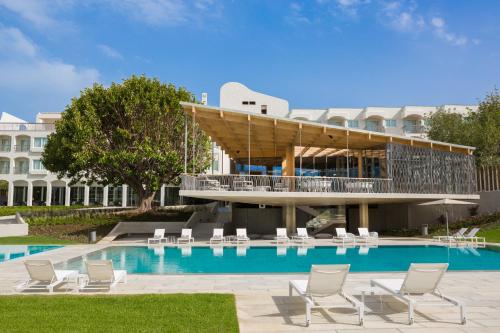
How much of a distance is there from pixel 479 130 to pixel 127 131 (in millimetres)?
25356

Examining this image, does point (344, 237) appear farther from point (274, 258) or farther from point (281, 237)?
point (274, 258)

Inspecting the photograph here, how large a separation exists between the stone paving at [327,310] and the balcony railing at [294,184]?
29.3 ft

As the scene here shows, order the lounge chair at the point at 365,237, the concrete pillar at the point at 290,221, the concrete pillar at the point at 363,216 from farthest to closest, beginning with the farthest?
the concrete pillar at the point at 363,216, the concrete pillar at the point at 290,221, the lounge chair at the point at 365,237

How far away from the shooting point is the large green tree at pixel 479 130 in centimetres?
2931

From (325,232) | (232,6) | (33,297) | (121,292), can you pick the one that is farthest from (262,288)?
(325,232)

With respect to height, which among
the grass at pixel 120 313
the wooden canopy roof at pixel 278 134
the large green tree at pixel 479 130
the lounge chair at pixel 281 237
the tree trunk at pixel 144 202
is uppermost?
the large green tree at pixel 479 130

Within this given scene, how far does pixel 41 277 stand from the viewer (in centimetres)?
834

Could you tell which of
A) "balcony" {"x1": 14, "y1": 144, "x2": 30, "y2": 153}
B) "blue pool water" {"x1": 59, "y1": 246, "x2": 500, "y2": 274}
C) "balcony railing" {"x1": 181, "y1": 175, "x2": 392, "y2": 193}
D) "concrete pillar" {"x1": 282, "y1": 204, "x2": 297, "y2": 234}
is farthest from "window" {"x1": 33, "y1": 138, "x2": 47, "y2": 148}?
"concrete pillar" {"x1": 282, "y1": 204, "x2": 297, "y2": 234}

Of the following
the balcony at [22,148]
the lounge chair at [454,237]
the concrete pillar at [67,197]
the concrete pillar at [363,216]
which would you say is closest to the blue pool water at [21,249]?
the concrete pillar at [363,216]

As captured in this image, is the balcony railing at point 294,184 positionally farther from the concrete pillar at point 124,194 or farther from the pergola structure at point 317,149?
the concrete pillar at point 124,194

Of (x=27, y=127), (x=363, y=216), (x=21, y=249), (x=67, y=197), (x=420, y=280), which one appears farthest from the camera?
(x=27, y=127)

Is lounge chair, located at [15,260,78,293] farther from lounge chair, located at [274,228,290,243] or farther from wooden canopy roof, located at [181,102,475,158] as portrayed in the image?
lounge chair, located at [274,228,290,243]

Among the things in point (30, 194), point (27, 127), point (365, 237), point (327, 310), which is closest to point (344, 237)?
point (365, 237)

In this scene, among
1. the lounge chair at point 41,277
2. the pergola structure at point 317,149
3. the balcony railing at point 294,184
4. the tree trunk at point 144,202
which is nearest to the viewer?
the lounge chair at point 41,277
